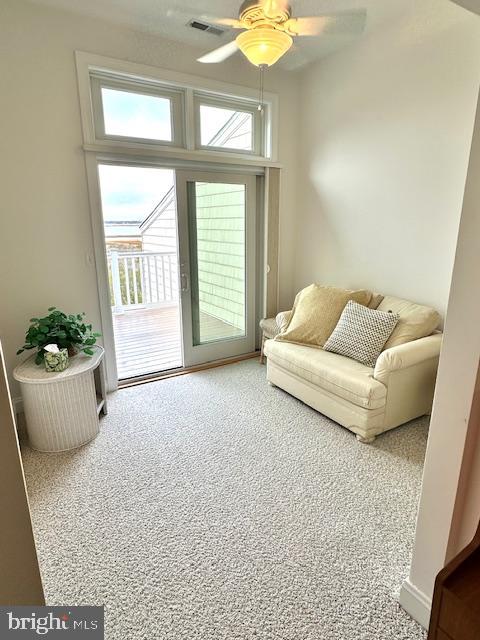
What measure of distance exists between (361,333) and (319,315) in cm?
44

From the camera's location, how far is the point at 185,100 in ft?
10.5

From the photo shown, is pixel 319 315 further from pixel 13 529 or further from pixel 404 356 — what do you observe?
pixel 13 529

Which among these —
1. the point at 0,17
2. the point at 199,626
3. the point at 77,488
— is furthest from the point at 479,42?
the point at 77,488

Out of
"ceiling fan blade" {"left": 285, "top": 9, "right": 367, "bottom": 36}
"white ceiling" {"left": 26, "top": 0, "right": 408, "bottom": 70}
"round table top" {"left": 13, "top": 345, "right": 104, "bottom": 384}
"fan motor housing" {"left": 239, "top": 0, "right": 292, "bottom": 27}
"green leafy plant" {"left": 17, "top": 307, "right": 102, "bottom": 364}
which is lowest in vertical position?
"round table top" {"left": 13, "top": 345, "right": 104, "bottom": 384}

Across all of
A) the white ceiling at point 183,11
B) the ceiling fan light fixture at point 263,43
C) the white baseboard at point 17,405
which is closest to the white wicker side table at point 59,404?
the white baseboard at point 17,405

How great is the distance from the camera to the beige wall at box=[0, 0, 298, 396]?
2518mm

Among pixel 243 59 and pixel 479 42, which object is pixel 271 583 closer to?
pixel 479 42

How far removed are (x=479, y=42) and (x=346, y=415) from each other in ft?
8.62

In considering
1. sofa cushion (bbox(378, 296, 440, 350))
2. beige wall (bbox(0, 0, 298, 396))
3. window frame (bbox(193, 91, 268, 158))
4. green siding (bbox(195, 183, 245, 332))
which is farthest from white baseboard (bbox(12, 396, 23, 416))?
sofa cushion (bbox(378, 296, 440, 350))

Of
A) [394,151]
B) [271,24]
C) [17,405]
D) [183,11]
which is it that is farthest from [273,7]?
[17,405]

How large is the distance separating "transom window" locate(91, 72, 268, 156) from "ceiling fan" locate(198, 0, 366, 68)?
4.28ft

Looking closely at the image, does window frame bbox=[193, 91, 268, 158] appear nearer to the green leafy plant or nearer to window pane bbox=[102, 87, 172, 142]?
window pane bbox=[102, 87, 172, 142]

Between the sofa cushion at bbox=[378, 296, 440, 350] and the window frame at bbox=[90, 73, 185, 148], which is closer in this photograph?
the sofa cushion at bbox=[378, 296, 440, 350]

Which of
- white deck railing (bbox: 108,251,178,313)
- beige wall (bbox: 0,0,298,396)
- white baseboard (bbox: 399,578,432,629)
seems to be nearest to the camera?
white baseboard (bbox: 399,578,432,629)
